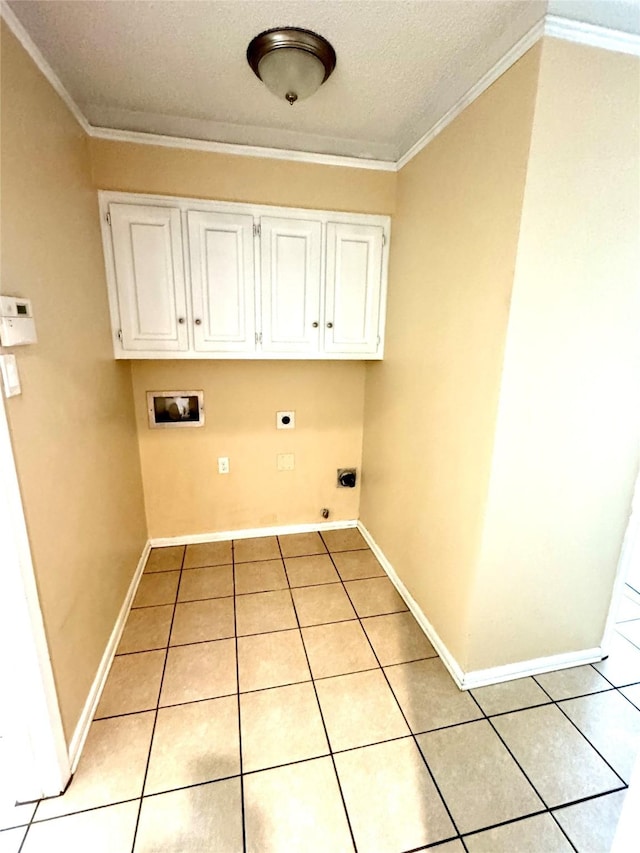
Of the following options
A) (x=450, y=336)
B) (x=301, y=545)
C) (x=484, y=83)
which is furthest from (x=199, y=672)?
(x=484, y=83)

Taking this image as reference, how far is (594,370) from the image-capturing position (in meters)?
1.39

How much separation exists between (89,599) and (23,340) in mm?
1034

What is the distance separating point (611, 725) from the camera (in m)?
1.49

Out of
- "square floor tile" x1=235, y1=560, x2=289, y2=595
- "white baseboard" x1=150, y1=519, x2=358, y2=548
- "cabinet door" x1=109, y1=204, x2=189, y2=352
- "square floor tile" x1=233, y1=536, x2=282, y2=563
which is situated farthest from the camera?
"white baseboard" x1=150, y1=519, x2=358, y2=548

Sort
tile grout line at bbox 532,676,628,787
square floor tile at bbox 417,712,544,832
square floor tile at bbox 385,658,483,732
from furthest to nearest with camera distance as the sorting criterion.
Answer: square floor tile at bbox 385,658,483,732, tile grout line at bbox 532,676,628,787, square floor tile at bbox 417,712,544,832

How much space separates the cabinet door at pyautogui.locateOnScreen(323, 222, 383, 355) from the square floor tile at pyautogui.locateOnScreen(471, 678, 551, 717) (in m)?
1.77

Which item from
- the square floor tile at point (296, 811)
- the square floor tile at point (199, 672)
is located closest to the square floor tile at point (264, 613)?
the square floor tile at point (199, 672)

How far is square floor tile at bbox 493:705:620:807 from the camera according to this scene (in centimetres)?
127

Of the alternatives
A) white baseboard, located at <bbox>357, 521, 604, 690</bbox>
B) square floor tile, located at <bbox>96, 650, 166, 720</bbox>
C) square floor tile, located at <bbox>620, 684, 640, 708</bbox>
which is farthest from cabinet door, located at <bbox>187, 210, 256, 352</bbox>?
square floor tile, located at <bbox>620, 684, 640, 708</bbox>

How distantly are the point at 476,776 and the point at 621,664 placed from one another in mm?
987

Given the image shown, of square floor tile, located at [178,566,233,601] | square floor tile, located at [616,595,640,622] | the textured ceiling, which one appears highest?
the textured ceiling

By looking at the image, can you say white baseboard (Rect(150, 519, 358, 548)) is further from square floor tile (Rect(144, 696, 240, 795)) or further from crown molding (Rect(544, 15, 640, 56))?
crown molding (Rect(544, 15, 640, 56))

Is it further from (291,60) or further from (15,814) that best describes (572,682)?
(291,60)

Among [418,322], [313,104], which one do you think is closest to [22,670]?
[418,322]
